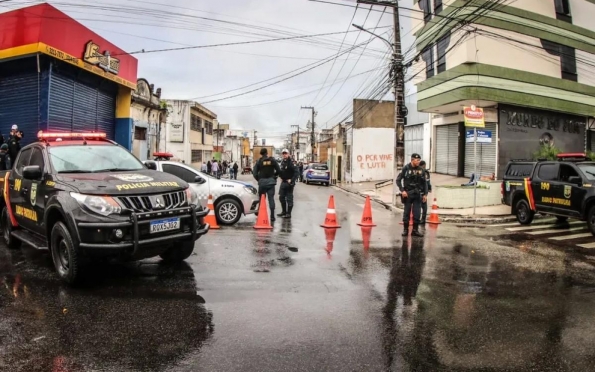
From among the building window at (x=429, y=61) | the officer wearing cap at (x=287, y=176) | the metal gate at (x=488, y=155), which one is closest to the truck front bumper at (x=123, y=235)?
the officer wearing cap at (x=287, y=176)

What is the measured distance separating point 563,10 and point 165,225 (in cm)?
2569

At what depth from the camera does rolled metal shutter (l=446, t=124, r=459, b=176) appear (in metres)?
24.7

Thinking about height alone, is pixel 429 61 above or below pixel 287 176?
above

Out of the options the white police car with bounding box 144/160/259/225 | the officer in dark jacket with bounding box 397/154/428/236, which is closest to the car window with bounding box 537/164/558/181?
the officer in dark jacket with bounding box 397/154/428/236

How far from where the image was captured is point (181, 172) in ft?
36.1

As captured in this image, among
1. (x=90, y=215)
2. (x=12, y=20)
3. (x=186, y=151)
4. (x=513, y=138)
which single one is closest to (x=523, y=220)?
(x=513, y=138)

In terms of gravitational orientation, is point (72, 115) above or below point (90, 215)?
above

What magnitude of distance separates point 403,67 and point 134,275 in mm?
14723

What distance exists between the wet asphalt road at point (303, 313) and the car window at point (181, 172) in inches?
126

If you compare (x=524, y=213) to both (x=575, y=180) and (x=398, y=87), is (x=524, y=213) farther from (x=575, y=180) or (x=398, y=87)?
(x=398, y=87)

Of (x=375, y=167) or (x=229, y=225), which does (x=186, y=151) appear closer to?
(x=375, y=167)

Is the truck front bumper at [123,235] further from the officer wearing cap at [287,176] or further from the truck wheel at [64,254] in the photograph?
the officer wearing cap at [287,176]

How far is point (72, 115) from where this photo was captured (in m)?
15.1

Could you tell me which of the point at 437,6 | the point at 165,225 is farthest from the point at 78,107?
the point at 437,6
